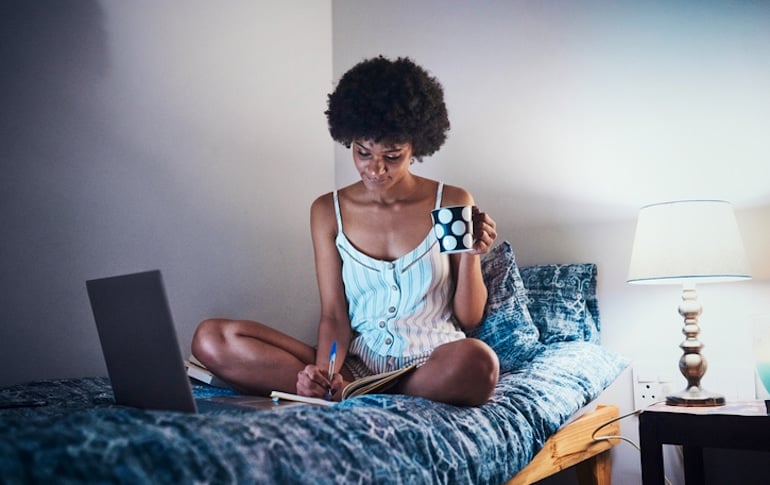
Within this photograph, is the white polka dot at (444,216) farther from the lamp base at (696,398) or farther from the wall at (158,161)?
the wall at (158,161)

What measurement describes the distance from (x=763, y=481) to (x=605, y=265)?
70 centimetres

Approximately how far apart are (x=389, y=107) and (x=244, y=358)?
2.22 ft

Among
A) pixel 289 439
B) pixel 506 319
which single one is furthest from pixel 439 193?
pixel 289 439

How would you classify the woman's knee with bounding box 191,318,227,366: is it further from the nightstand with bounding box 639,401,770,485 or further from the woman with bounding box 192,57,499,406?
the nightstand with bounding box 639,401,770,485

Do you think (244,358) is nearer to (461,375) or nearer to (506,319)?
(461,375)

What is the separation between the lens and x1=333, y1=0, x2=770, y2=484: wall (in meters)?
2.00

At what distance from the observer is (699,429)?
160 centimetres

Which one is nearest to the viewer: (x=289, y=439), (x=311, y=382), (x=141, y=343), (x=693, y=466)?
(x=289, y=439)

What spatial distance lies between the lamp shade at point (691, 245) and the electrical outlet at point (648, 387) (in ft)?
1.21

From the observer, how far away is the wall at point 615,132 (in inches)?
78.7

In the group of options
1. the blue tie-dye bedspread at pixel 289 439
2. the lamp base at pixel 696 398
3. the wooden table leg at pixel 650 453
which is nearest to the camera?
the blue tie-dye bedspread at pixel 289 439

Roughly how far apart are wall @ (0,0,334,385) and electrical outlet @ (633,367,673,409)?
1.12 meters

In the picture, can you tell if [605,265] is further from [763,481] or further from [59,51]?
[59,51]

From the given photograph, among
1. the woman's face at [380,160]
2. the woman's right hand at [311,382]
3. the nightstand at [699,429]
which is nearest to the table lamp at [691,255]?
the nightstand at [699,429]
